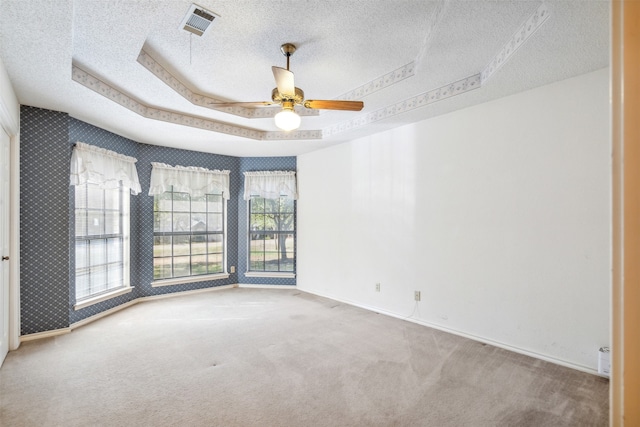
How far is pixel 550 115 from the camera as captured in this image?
289 cm

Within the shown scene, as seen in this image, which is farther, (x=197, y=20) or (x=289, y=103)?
(x=289, y=103)

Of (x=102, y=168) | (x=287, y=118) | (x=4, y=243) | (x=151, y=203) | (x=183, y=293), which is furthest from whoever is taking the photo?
(x=183, y=293)

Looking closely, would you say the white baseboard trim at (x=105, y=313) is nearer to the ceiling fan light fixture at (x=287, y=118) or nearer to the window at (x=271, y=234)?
the window at (x=271, y=234)

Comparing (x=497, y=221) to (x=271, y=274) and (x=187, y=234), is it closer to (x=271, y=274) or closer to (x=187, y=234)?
(x=271, y=274)

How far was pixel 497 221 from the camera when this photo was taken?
3.27 metres

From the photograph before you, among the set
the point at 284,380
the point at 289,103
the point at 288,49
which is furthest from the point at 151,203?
the point at 284,380

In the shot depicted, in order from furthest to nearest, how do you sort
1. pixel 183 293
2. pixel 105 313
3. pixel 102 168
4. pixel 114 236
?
→ pixel 183 293 → pixel 114 236 → pixel 105 313 → pixel 102 168

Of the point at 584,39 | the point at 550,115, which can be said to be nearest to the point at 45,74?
the point at 584,39

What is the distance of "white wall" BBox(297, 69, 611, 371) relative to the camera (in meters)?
2.71

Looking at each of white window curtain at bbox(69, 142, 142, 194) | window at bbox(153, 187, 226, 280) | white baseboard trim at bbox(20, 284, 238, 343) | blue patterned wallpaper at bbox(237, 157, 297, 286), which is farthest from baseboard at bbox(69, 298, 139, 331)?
blue patterned wallpaper at bbox(237, 157, 297, 286)

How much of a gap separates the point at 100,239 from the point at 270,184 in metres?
2.57

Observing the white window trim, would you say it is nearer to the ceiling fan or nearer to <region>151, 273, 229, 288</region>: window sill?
<region>151, 273, 229, 288</region>: window sill

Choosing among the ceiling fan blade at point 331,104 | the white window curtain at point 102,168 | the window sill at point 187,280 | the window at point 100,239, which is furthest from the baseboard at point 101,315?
the ceiling fan blade at point 331,104

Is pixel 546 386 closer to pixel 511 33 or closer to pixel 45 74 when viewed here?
pixel 511 33
